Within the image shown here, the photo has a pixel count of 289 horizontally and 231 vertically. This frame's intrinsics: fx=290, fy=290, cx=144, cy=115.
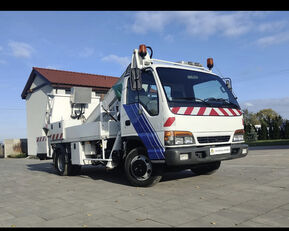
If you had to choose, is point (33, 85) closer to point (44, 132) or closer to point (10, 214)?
point (44, 132)

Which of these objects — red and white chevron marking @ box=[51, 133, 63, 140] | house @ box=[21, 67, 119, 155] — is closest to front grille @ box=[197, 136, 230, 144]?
house @ box=[21, 67, 119, 155]

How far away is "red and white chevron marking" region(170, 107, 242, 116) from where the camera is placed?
18.9 feet

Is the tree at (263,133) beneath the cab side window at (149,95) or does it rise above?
beneath

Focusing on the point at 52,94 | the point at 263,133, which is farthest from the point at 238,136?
the point at 263,133

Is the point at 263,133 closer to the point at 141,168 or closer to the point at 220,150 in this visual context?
the point at 220,150

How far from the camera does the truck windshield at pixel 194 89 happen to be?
5988mm

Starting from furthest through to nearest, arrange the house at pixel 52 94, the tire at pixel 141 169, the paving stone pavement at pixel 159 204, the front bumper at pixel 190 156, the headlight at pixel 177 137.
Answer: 1. the house at pixel 52 94
2. the tire at pixel 141 169
3. the headlight at pixel 177 137
4. the front bumper at pixel 190 156
5. the paving stone pavement at pixel 159 204

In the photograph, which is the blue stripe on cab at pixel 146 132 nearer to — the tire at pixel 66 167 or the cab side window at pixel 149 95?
the cab side window at pixel 149 95

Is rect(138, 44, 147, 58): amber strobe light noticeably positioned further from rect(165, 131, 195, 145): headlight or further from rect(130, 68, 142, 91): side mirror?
rect(165, 131, 195, 145): headlight

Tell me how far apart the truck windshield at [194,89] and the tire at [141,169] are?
1379 mm

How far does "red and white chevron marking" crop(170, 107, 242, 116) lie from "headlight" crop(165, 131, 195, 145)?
1.31 feet

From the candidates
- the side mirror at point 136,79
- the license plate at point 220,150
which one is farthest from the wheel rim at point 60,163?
the license plate at point 220,150

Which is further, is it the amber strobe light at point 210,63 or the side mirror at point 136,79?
the amber strobe light at point 210,63

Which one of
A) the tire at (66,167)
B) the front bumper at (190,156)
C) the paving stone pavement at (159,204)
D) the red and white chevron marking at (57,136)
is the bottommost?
the paving stone pavement at (159,204)
